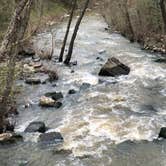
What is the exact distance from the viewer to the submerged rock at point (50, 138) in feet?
40.6

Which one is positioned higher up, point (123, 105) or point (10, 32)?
point (10, 32)

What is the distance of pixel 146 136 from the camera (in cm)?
1253

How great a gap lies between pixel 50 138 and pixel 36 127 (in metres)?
0.93

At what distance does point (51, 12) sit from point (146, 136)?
98.0ft

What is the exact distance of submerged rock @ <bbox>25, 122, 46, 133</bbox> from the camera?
517 inches

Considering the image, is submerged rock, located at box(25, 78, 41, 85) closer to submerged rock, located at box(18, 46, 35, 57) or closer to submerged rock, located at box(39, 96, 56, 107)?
submerged rock, located at box(39, 96, 56, 107)

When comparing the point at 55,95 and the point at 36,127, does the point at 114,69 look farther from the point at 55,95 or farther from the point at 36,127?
the point at 36,127

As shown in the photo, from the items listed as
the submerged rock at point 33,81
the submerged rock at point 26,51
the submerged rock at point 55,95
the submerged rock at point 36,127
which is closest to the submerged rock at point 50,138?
the submerged rock at point 36,127

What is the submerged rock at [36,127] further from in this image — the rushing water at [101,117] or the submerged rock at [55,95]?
the submerged rock at [55,95]

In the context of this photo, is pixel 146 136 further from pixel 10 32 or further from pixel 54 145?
pixel 10 32

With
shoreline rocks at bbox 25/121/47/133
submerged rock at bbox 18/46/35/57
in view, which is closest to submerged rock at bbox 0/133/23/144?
shoreline rocks at bbox 25/121/47/133

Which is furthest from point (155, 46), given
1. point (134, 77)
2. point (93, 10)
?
point (93, 10)

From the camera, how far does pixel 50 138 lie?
12.5 metres

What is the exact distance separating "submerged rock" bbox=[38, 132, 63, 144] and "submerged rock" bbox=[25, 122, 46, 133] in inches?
18.4
